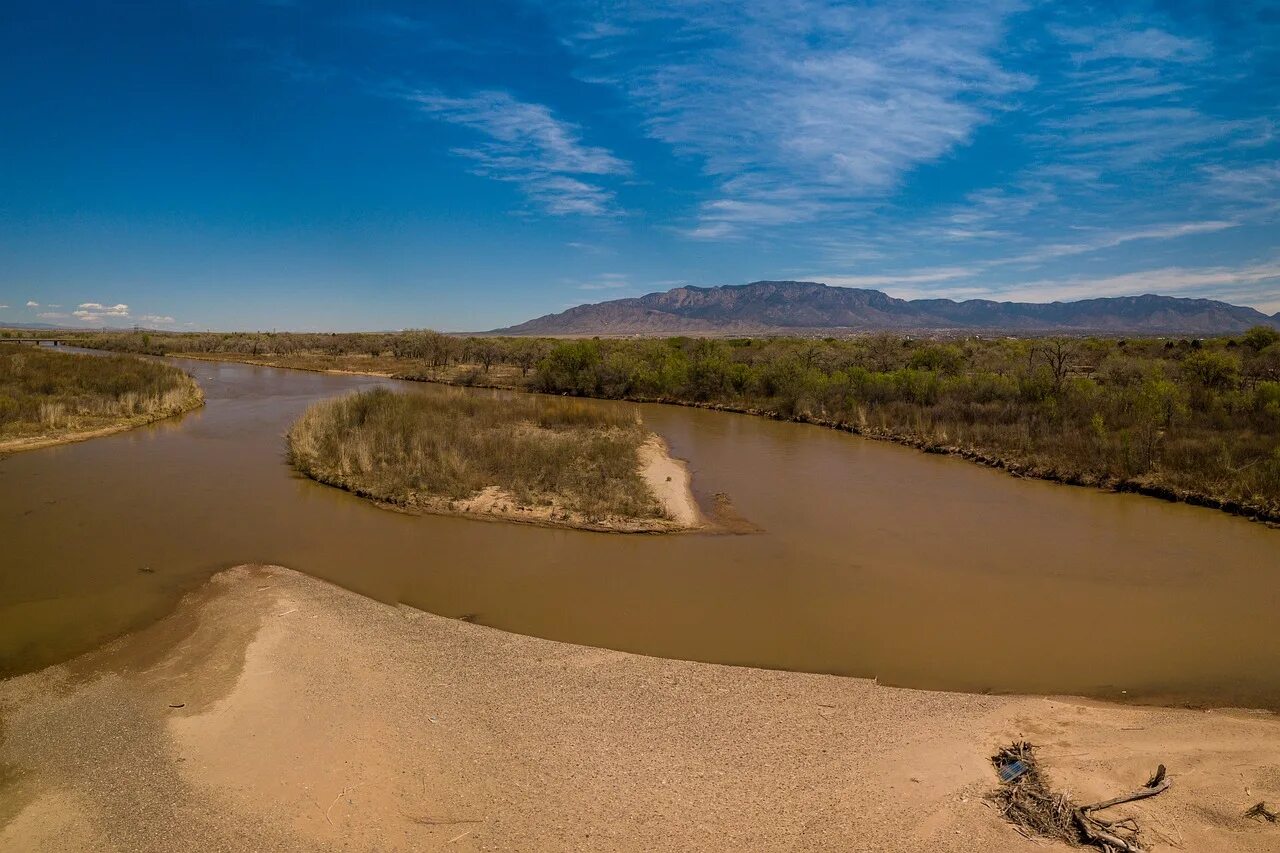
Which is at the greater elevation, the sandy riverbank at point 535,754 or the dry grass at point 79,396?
A: the dry grass at point 79,396

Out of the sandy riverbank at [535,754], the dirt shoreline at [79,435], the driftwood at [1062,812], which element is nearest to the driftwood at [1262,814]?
the sandy riverbank at [535,754]

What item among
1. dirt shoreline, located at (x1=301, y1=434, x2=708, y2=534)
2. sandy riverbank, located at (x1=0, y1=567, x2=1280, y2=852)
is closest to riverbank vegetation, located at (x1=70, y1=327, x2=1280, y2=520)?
dirt shoreline, located at (x1=301, y1=434, x2=708, y2=534)

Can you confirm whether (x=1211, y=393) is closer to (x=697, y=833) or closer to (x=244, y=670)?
(x=697, y=833)

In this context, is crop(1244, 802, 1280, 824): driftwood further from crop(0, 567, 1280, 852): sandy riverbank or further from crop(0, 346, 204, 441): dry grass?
crop(0, 346, 204, 441): dry grass

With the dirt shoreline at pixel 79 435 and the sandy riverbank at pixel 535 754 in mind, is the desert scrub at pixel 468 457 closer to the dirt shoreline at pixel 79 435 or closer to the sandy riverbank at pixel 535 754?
the sandy riverbank at pixel 535 754

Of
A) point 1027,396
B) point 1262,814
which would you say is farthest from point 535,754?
point 1027,396
